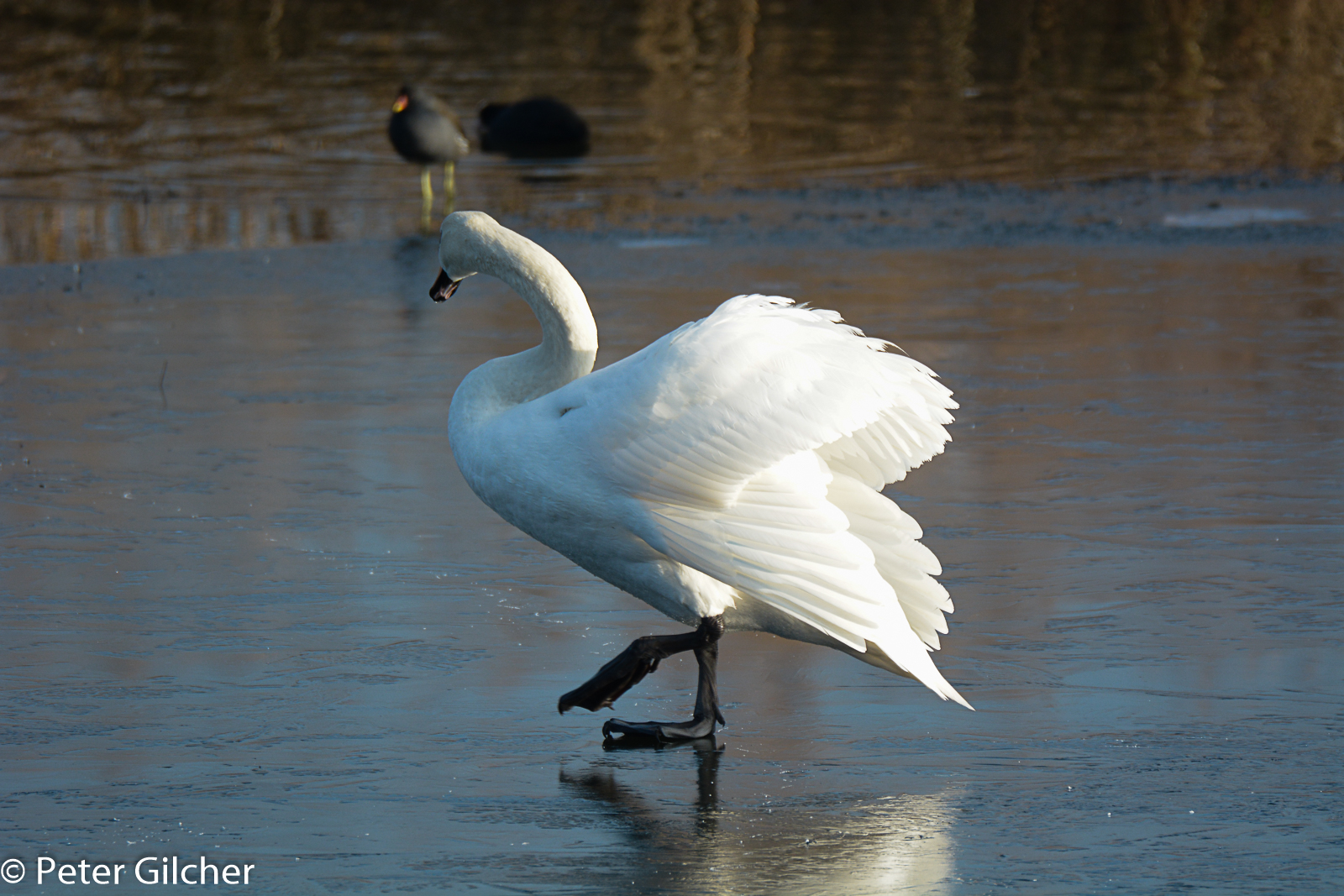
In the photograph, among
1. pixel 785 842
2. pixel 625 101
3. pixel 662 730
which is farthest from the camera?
pixel 625 101

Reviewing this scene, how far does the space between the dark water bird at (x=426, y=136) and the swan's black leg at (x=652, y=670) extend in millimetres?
10390

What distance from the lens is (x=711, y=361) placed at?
4500 mm

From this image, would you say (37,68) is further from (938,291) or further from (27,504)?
(27,504)

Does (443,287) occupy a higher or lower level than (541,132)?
higher

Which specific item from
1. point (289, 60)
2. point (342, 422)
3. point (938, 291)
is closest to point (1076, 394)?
point (938, 291)

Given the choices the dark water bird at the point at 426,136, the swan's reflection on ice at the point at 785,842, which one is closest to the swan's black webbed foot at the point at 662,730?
the swan's reflection on ice at the point at 785,842

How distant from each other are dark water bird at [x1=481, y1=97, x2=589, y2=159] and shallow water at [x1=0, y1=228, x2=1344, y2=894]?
8.33m

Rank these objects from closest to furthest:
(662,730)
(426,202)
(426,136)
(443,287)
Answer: (662,730) < (443,287) < (426,202) < (426,136)

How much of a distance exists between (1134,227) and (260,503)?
→ 25.4ft

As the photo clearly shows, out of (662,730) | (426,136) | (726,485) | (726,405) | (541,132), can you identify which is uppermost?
(726,405)

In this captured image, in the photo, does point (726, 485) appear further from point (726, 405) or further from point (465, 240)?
point (465, 240)

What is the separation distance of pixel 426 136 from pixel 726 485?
1097 cm

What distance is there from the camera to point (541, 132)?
17797mm

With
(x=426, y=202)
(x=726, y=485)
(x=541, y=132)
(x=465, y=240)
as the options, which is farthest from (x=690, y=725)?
(x=541, y=132)
